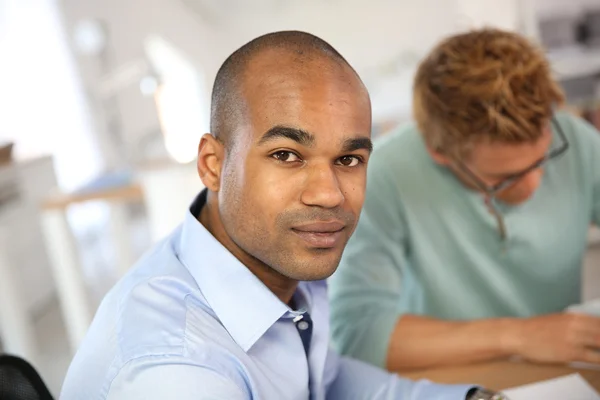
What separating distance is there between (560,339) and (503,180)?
338 millimetres

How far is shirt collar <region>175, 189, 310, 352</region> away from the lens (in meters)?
0.73

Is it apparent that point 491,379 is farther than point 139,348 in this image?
Yes

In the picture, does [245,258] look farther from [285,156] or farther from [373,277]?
[373,277]

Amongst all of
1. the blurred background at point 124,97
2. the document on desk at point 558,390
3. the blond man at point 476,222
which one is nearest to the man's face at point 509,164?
the blond man at point 476,222

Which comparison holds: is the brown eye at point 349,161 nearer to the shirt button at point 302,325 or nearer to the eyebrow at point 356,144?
the eyebrow at point 356,144

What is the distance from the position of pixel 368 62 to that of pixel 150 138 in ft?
4.78

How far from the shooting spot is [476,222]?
1277 mm

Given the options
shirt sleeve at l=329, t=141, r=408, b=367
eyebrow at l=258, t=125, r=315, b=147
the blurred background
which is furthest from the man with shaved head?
the blurred background

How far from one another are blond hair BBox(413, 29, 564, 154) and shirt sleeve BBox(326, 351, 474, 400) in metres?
0.46

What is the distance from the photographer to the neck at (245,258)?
0.80 m

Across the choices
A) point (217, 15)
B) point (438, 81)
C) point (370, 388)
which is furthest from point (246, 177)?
point (217, 15)

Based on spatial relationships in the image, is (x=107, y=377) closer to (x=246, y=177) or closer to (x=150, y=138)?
(x=246, y=177)

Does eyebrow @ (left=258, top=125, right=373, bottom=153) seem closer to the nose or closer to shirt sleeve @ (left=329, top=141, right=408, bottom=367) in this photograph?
the nose

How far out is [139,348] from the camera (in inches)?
24.9
